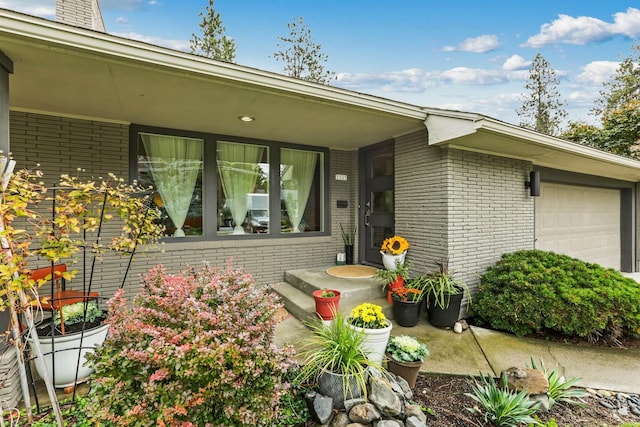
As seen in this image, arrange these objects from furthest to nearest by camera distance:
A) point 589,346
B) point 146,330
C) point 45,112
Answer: point 45,112, point 589,346, point 146,330

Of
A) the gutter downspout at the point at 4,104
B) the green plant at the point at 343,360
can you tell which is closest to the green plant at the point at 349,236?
the green plant at the point at 343,360

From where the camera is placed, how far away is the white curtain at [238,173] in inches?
177

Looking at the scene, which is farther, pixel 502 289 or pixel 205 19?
pixel 205 19

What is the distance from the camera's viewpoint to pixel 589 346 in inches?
123

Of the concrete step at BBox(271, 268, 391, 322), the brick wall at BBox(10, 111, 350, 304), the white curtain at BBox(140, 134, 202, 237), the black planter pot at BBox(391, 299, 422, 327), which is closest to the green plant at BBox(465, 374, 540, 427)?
the black planter pot at BBox(391, 299, 422, 327)

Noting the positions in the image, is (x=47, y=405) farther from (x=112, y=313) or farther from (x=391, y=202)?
(x=391, y=202)

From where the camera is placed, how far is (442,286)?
341cm

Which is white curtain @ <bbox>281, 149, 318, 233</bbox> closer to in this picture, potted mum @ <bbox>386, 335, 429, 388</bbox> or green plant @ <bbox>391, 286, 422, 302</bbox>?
green plant @ <bbox>391, 286, 422, 302</bbox>

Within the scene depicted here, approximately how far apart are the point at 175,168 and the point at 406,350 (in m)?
3.81

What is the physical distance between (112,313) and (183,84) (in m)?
2.04

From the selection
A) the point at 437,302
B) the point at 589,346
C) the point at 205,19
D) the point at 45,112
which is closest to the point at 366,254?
the point at 437,302

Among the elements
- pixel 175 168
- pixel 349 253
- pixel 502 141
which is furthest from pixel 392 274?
pixel 175 168

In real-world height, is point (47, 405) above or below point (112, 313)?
below

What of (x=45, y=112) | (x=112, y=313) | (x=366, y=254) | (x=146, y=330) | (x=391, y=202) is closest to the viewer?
(x=146, y=330)
